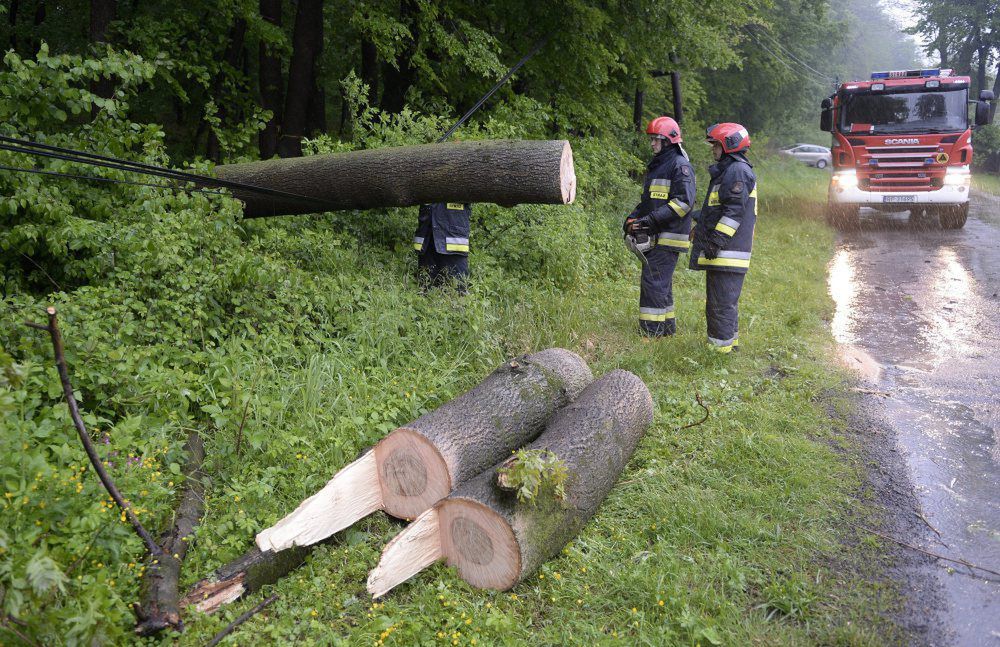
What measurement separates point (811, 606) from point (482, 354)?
278 cm

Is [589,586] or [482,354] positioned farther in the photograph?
[482,354]

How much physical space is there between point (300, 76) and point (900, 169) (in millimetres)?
10233

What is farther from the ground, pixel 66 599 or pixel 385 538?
pixel 66 599

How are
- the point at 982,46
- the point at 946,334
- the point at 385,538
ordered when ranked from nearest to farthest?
the point at 385,538 < the point at 946,334 < the point at 982,46

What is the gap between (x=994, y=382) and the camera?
569 centimetres

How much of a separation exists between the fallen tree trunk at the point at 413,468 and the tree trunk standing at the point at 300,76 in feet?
20.6

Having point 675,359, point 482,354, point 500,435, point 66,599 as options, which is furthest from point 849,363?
point 66,599

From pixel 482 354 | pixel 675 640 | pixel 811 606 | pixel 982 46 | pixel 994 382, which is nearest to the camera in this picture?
pixel 675 640

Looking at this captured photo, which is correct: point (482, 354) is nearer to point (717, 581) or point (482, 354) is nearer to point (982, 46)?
point (717, 581)

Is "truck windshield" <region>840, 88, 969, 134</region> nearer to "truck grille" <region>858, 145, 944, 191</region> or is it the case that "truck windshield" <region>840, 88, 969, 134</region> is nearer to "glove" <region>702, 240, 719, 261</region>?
"truck grille" <region>858, 145, 944, 191</region>

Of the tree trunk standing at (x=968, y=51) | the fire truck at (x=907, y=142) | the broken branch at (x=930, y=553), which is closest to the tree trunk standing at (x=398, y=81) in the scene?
the broken branch at (x=930, y=553)

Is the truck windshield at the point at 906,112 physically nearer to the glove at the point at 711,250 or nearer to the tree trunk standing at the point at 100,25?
the glove at the point at 711,250

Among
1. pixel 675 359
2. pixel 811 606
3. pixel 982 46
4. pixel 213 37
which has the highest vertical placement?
pixel 982 46

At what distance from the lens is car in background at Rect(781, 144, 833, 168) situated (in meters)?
32.8
